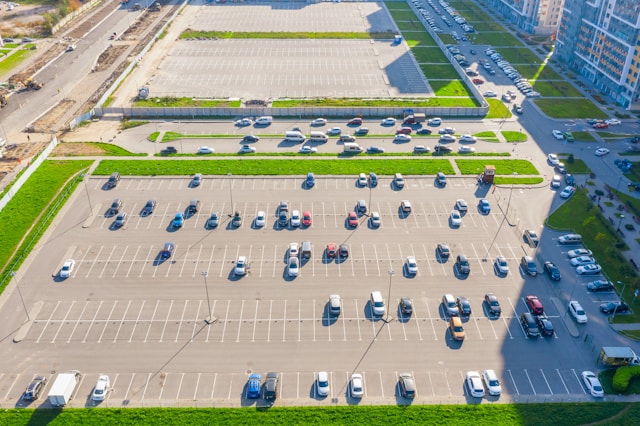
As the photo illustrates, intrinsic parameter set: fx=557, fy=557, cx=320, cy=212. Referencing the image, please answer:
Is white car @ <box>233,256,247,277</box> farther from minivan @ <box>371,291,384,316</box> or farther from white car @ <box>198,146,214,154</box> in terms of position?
white car @ <box>198,146,214,154</box>

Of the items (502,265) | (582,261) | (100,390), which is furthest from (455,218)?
(100,390)

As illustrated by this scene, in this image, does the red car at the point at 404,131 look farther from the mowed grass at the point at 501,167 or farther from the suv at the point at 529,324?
the suv at the point at 529,324

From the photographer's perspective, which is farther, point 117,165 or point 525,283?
point 117,165

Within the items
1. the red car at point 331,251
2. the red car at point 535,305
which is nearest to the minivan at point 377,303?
the red car at point 331,251

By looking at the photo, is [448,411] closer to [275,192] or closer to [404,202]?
[404,202]

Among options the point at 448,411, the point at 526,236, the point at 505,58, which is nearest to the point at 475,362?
the point at 448,411

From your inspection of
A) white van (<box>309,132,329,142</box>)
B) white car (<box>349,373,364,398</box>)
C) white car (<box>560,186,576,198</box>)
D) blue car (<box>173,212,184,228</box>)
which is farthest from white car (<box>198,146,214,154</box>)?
white car (<box>560,186,576,198</box>)
